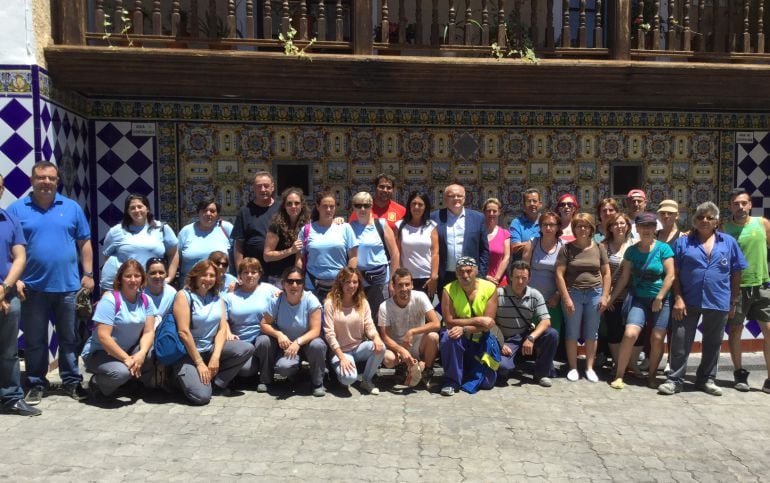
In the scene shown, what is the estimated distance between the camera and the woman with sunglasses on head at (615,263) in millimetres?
7020

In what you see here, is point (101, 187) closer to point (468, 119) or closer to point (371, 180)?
point (371, 180)

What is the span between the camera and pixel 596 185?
914cm

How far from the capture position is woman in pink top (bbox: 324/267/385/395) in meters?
6.36

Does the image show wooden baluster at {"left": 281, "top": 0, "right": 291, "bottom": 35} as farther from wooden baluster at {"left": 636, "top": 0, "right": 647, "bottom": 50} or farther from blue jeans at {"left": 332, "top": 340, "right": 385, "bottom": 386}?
wooden baluster at {"left": 636, "top": 0, "right": 647, "bottom": 50}

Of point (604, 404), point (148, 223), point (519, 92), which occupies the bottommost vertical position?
point (604, 404)

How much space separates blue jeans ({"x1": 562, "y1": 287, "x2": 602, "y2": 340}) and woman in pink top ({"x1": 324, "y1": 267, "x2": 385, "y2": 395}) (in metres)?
1.92

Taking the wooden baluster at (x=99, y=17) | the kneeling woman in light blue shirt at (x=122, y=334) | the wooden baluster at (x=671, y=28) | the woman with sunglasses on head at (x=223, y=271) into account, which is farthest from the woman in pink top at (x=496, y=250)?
the wooden baluster at (x=99, y=17)

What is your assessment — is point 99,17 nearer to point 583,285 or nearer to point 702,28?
point 583,285

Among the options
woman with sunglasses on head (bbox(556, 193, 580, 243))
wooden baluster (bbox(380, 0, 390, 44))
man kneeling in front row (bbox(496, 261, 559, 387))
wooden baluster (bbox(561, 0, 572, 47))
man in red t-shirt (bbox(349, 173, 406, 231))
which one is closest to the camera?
man kneeling in front row (bbox(496, 261, 559, 387))

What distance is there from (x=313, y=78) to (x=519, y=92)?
91.8 inches

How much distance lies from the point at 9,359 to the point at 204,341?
151 cm

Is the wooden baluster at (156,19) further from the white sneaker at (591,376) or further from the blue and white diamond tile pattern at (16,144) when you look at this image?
the white sneaker at (591,376)

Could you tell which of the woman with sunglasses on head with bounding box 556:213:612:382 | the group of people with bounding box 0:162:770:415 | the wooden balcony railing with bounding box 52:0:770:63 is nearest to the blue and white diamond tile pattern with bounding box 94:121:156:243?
the wooden balcony railing with bounding box 52:0:770:63

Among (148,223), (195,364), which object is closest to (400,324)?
(195,364)
